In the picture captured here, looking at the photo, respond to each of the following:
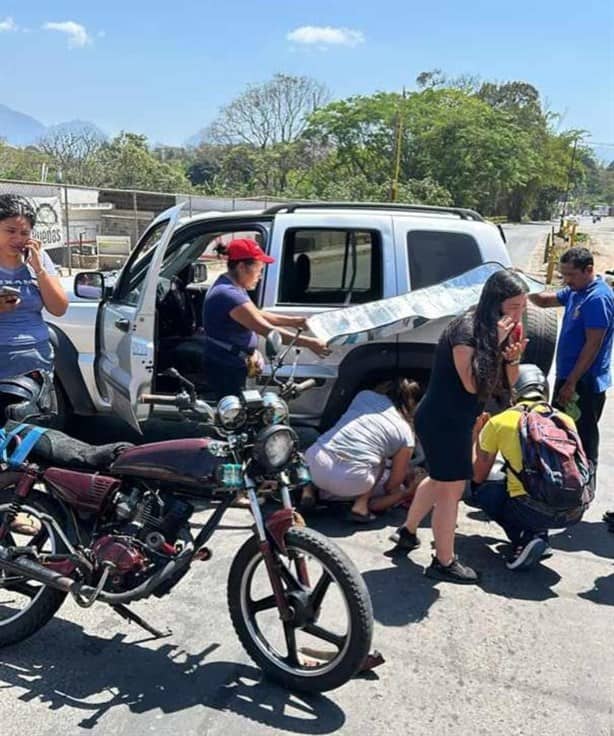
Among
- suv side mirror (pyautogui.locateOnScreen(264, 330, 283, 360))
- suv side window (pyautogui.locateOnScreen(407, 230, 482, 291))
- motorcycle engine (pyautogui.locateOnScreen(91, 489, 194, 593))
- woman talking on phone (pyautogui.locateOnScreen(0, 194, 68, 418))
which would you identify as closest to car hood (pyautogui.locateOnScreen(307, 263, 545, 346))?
suv side window (pyautogui.locateOnScreen(407, 230, 482, 291))

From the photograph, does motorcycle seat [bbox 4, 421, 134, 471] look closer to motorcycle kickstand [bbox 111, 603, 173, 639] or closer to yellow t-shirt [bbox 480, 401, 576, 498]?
motorcycle kickstand [bbox 111, 603, 173, 639]

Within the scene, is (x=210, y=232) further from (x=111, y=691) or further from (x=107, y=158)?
(x=107, y=158)

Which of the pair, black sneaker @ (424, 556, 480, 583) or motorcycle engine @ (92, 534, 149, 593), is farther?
black sneaker @ (424, 556, 480, 583)

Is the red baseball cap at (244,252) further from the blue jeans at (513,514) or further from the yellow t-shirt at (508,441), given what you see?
the blue jeans at (513,514)

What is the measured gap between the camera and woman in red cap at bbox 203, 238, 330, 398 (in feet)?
14.1

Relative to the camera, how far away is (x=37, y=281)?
3.73m

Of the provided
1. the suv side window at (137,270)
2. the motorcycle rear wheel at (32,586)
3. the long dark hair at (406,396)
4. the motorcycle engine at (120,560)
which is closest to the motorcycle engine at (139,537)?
the motorcycle engine at (120,560)

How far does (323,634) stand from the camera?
2.95 metres

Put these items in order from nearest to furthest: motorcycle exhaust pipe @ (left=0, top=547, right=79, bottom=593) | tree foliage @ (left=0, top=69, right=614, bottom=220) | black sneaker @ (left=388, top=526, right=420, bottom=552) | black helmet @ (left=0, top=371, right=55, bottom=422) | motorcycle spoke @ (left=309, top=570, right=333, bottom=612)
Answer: motorcycle spoke @ (left=309, top=570, right=333, bottom=612), motorcycle exhaust pipe @ (left=0, top=547, right=79, bottom=593), black helmet @ (left=0, top=371, right=55, bottom=422), black sneaker @ (left=388, top=526, right=420, bottom=552), tree foliage @ (left=0, top=69, right=614, bottom=220)

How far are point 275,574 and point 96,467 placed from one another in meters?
0.95

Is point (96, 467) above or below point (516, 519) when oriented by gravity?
above

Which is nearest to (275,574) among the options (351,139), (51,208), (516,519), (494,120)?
(516,519)

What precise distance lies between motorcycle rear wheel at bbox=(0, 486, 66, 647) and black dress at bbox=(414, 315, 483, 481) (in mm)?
1905

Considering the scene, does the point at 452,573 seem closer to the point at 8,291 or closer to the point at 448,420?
the point at 448,420
